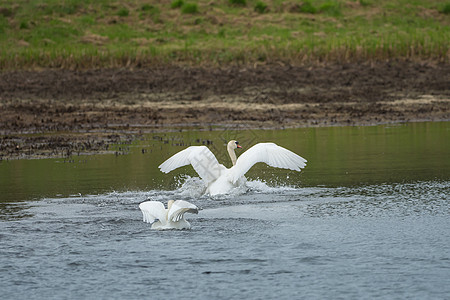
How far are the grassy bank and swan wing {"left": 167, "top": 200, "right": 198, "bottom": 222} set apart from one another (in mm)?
21540

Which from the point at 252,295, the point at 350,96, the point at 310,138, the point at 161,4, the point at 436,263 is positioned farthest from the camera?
the point at 161,4

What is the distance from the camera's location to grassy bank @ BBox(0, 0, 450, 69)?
30.9 meters

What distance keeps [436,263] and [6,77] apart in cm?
2336

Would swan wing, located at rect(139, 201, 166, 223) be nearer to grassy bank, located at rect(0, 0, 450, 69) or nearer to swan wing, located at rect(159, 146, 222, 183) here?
swan wing, located at rect(159, 146, 222, 183)

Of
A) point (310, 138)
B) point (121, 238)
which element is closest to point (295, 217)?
point (121, 238)

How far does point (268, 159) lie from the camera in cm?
1221

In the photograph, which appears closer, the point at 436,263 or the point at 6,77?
the point at 436,263

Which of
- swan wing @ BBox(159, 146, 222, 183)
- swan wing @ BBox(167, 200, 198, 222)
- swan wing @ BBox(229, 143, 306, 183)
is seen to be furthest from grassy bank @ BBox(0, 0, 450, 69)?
swan wing @ BBox(167, 200, 198, 222)

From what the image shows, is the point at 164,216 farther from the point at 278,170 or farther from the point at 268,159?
the point at 278,170

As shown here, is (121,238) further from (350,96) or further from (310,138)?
(350,96)

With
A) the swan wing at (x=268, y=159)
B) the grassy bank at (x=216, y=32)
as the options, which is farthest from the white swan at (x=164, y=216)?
the grassy bank at (x=216, y=32)

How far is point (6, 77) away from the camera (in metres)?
28.6

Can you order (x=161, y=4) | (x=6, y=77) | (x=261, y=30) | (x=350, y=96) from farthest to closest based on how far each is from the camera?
(x=161, y=4) → (x=261, y=30) → (x=6, y=77) → (x=350, y=96)

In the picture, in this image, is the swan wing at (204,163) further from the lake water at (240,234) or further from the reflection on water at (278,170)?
the reflection on water at (278,170)
